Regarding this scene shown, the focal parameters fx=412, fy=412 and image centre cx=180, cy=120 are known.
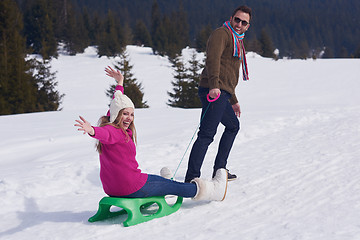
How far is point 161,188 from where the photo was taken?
3225 millimetres

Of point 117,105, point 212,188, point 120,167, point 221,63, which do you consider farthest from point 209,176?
point 117,105

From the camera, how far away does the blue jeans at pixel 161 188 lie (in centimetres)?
313

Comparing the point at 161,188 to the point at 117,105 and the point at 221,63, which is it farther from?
the point at 221,63

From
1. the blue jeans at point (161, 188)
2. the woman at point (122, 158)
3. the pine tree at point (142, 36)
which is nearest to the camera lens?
the woman at point (122, 158)

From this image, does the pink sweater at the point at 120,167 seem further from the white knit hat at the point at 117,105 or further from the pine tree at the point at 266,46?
the pine tree at the point at 266,46

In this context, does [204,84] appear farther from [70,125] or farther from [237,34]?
[70,125]

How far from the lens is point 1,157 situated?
253 inches

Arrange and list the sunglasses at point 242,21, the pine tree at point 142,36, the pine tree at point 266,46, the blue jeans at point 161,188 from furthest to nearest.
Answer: the pine tree at point 142,36 → the pine tree at point 266,46 → the sunglasses at point 242,21 → the blue jeans at point 161,188

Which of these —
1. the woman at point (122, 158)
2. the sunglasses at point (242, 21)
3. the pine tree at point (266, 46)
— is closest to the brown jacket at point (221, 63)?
the sunglasses at point (242, 21)

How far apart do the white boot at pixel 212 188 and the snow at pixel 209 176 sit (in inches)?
3.0

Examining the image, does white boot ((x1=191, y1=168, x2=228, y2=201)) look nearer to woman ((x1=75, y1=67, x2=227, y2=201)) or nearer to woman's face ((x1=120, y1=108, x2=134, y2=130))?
woman ((x1=75, y1=67, x2=227, y2=201))

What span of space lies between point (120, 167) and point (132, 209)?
33cm

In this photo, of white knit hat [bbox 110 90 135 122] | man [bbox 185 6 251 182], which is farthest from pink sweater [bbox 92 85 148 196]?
man [bbox 185 6 251 182]

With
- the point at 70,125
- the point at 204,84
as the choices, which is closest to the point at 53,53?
the point at 70,125
